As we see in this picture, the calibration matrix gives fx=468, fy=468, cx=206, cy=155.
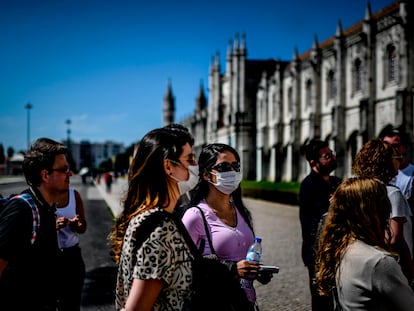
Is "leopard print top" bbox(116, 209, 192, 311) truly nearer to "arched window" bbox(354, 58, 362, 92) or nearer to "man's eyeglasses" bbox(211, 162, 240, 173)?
"man's eyeglasses" bbox(211, 162, 240, 173)

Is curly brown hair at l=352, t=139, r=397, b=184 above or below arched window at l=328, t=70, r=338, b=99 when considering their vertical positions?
below

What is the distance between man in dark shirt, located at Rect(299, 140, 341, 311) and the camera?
4711 mm

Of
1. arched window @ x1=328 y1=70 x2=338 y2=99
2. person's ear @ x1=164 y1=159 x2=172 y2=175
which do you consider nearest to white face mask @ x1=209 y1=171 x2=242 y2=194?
person's ear @ x1=164 y1=159 x2=172 y2=175

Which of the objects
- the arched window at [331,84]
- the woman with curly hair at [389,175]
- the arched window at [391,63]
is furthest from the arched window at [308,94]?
the woman with curly hair at [389,175]

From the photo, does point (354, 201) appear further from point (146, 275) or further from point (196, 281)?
point (146, 275)

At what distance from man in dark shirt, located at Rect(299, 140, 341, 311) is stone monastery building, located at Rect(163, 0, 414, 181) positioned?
2043cm

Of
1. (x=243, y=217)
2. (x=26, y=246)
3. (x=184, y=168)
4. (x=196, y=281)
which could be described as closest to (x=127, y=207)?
(x=184, y=168)

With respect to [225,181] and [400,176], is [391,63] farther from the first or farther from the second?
[225,181]

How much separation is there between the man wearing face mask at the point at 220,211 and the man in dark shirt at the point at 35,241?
955 millimetres

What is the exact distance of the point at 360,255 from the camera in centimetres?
251

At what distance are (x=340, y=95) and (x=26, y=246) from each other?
31788 millimetres

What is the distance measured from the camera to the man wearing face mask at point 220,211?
3449 mm

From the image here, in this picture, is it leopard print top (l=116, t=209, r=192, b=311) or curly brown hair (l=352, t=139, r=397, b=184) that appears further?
curly brown hair (l=352, t=139, r=397, b=184)

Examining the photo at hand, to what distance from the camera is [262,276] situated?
10.4ft
